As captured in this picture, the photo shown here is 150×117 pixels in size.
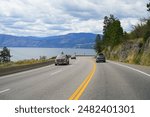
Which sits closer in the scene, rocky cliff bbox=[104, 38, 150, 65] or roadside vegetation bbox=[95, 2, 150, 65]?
rocky cliff bbox=[104, 38, 150, 65]

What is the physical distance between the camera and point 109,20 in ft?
439

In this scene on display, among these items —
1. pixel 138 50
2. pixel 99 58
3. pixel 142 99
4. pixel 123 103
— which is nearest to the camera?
pixel 123 103

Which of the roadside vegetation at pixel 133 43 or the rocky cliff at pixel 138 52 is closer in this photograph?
the rocky cliff at pixel 138 52

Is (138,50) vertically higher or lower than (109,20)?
lower

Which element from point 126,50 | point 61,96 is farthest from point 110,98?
point 126,50

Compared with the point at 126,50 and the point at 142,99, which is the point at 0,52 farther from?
the point at 142,99

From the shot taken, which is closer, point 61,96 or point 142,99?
point 142,99

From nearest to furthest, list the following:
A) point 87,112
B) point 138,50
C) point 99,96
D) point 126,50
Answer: point 87,112 < point 99,96 < point 138,50 < point 126,50

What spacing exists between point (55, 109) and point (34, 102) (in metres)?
1.54

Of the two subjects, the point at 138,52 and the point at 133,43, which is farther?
the point at 133,43

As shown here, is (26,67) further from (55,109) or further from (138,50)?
(138,50)

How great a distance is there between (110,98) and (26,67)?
22.5 m

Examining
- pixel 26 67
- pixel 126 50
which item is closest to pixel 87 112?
pixel 26 67

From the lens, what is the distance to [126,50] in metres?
73.9
